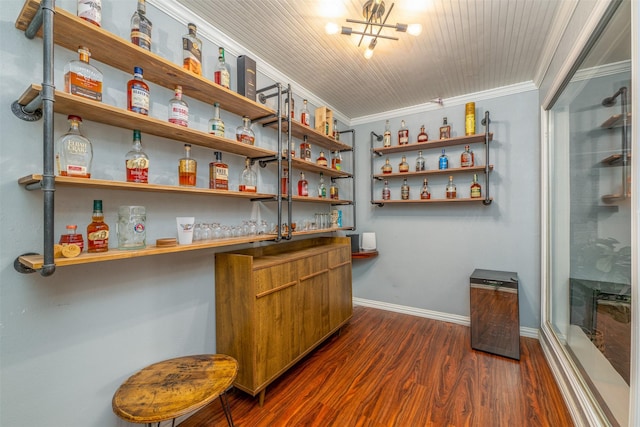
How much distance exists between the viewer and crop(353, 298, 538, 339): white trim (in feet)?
8.62

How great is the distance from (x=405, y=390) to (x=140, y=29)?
2.69 m

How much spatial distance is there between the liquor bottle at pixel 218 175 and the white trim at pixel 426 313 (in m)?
2.59

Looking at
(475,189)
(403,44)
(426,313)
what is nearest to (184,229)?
(403,44)

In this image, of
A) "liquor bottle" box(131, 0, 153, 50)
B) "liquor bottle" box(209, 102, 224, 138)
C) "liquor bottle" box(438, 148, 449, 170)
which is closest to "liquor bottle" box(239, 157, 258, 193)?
"liquor bottle" box(209, 102, 224, 138)

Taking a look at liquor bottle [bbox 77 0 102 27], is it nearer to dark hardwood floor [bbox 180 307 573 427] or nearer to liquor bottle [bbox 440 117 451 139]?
dark hardwood floor [bbox 180 307 573 427]

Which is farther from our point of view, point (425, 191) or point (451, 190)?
point (425, 191)

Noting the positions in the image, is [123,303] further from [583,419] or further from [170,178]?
[583,419]

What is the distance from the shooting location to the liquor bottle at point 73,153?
107 centimetres

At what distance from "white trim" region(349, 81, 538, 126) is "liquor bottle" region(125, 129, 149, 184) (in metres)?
2.82

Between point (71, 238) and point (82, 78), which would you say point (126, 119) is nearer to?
point (82, 78)

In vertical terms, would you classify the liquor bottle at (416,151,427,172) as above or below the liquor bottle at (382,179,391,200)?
above

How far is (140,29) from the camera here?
127 cm

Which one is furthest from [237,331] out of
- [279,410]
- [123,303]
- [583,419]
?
[583,419]

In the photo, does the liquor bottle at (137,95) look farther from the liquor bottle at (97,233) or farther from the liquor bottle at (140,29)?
the liquor bottle at (97,233)
